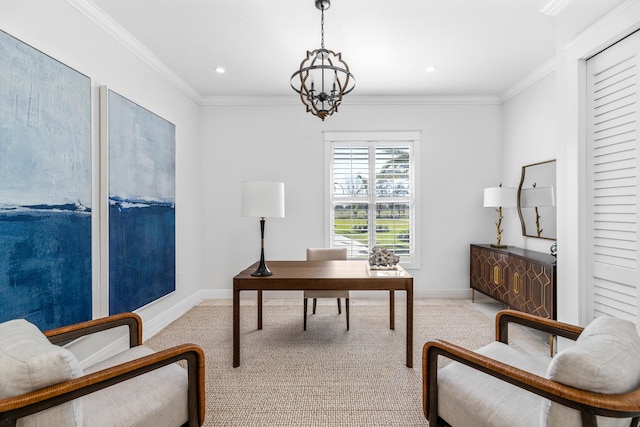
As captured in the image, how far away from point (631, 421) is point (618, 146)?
152 centimetres

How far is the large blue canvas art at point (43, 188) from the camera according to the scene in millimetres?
1718

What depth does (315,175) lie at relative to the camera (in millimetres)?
4238

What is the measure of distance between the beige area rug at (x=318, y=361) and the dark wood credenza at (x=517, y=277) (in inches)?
13.8

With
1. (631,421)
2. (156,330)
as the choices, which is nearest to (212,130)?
(156,330)

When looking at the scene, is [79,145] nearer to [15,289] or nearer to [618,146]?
[15,289]

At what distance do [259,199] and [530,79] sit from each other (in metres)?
3.35

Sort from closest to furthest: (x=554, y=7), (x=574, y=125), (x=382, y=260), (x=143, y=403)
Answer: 1. (x=143, y=403)
2. (x=574, y=125)
3. (x=554, y=7)
4. (x=382, y=260)

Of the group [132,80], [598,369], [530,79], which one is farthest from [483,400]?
[530,79]

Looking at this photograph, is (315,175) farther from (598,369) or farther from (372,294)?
(598,369)

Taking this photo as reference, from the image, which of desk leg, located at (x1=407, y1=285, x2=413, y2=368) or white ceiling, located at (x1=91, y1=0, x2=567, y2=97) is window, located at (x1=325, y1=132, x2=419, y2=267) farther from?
desk leg, located at (x1=407, y1=285, x2=413, y2=368)

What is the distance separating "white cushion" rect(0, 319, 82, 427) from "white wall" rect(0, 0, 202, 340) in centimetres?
147

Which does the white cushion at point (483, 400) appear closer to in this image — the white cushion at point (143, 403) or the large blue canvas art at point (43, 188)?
the white cushion at point (143, 403)

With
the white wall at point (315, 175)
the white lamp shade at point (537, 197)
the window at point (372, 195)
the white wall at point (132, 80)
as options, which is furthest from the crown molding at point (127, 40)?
the white lamp shade at point (537, 197)

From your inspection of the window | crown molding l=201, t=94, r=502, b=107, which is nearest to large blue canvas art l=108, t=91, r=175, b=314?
crown molding l=201, t=94, r=502, b=107
